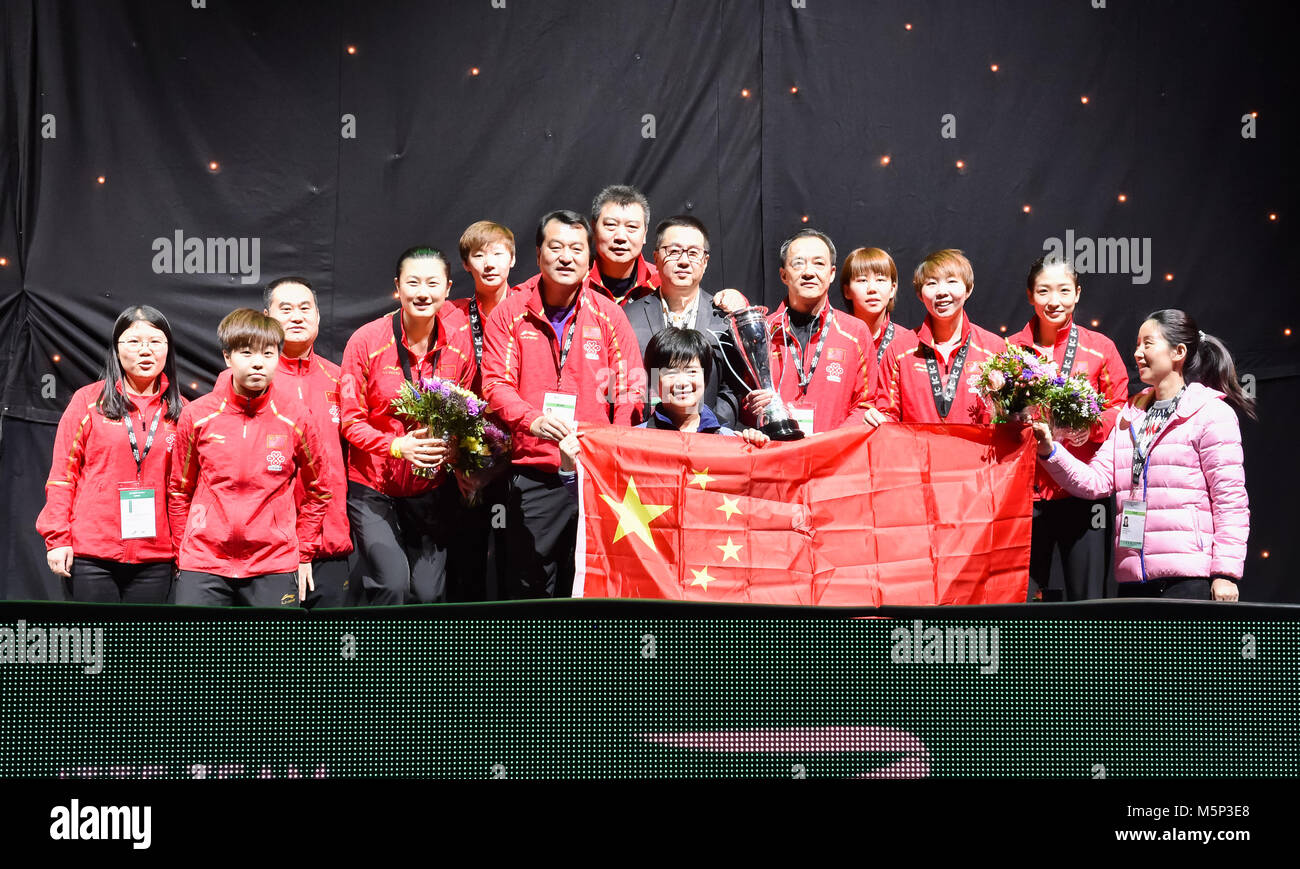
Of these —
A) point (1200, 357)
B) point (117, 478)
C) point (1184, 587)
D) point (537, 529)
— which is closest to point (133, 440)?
point (117, 478)

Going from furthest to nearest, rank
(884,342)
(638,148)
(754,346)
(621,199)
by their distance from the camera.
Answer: (638,148), (884,342), (621,199), (754,346)

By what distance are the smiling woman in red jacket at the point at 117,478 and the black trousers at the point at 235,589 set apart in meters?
0.59

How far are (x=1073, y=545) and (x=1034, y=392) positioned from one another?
1009 mm

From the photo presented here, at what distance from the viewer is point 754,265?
22.5ft

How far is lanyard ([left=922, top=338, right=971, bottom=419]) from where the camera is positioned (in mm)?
5445

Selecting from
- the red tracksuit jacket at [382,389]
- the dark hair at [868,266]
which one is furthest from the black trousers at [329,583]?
the dark hair at [868,266]

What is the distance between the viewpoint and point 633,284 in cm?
580

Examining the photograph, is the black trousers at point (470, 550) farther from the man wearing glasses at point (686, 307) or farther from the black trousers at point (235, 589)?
the man wearing glasses at point (686, 307)

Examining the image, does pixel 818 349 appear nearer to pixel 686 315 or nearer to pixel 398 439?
pixel 686 315

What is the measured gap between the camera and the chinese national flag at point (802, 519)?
4.70 m

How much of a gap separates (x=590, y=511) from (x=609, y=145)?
2.86 metres
